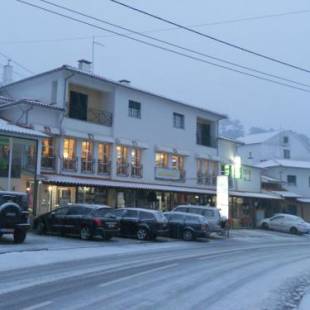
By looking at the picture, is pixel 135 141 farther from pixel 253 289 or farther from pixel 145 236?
pixel 253 289

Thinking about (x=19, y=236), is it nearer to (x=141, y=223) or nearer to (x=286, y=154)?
(x=141, y=223)

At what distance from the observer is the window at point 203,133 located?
49938 millimetres

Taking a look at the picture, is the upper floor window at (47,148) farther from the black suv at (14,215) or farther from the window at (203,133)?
the window at (203,133)

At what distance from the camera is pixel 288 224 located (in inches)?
1955

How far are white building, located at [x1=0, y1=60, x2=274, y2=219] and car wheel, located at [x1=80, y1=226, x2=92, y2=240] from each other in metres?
4.97

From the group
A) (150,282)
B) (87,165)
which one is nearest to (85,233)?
(87,165)

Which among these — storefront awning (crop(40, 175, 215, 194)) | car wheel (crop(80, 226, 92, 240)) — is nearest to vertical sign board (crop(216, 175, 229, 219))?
storefront awning (crop(40, 175, 215, 194))

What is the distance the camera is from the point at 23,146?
99.9 feet

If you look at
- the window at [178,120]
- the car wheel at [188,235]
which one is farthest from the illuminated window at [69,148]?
the window at [178,120]

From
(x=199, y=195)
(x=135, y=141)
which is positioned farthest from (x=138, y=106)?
(x=199, y=195)

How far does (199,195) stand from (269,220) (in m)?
8.51

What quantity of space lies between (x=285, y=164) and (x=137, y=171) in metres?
33.2

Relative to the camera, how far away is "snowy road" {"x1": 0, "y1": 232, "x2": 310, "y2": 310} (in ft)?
36.4

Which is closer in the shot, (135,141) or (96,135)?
(96,135)
